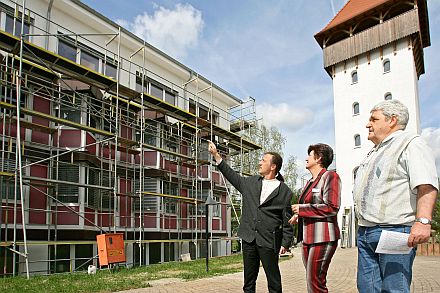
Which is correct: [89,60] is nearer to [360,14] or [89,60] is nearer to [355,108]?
[355,108]

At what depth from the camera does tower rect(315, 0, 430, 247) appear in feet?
99.7

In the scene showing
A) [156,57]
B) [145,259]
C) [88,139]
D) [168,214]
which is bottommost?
[145,259]

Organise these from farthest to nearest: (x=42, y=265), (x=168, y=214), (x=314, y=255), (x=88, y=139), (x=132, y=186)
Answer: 1. (x=168, y=214)
2. (x=132, y=186)
3. (x=88, y=139)
4. (x=42, y=265)
5. (x=314, y=255)

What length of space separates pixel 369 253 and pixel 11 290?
7.95 metres

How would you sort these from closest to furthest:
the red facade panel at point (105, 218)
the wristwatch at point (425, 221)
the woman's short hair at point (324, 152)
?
the wristwatch at point (425, 221) → the woman's short hair at point (324, 152) → the red facade panel at point (105, 218)

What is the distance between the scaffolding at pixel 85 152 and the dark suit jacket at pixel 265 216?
8634mm

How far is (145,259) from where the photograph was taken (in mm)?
20172

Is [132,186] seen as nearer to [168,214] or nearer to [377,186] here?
[168,214]

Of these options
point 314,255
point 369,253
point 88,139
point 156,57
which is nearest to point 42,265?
point 88,139

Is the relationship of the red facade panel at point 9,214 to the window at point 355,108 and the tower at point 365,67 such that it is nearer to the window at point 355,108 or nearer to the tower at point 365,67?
the tower at point 365,67

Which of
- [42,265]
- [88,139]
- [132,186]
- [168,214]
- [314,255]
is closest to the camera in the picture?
A: [314,255]

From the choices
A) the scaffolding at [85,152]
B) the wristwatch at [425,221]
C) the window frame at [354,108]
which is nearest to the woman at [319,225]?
the wristwatch at [425,221]

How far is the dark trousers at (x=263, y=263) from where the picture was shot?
5121mm

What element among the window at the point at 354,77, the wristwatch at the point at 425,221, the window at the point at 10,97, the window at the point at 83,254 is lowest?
the window at the point at 83,254
